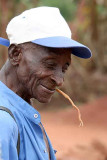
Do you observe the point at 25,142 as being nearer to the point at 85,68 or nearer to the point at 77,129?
the point at 77,129

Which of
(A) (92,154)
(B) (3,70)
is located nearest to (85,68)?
(A) (92,154)

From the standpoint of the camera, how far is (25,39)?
222 cm

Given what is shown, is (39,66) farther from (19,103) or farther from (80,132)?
(80,132)

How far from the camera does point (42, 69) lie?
2.25 meters

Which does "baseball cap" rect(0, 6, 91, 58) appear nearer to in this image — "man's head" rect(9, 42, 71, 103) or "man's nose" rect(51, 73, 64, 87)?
"man's head" rect(9, 42, 71, 103)

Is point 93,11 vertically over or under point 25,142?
under

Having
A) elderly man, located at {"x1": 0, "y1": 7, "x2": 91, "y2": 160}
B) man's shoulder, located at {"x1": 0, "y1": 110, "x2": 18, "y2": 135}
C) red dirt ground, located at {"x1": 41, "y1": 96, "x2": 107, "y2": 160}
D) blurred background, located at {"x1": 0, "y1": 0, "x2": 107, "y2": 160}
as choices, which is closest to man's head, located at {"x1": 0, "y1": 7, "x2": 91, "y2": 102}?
elderly man, located at {"x1": 0, "y1": 7, "x2": 91, "y2": 160}

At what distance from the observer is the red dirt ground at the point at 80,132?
833 cm

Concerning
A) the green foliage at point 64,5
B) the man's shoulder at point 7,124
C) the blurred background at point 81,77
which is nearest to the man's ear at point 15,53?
the man's shoulder at point 7,124

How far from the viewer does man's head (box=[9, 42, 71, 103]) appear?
222 cm

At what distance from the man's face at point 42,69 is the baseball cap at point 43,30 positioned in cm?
6

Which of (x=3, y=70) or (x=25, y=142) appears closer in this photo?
(x=25, y=142)

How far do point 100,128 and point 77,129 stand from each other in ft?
2.47

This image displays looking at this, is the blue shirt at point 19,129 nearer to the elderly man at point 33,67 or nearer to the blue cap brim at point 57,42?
the elderly man at point 33,67
